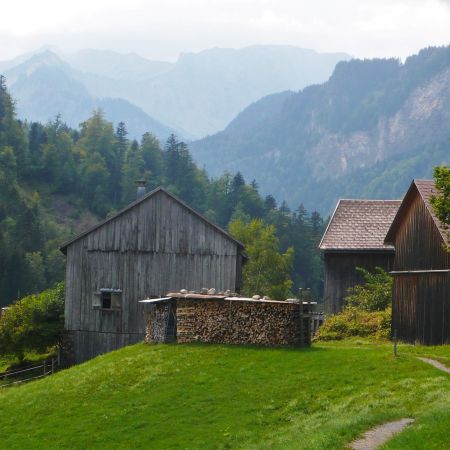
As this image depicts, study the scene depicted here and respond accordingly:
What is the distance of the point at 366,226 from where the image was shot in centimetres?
5359

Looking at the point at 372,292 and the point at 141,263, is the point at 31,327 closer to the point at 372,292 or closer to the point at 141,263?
the point at 141,263

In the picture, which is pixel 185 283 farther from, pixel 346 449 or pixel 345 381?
pixel 346 449

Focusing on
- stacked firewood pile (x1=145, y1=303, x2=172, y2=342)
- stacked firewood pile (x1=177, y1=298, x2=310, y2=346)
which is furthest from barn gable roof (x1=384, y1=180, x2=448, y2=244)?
stacked firewood pile (x1=145, y1=303, x2=172, y2=342)

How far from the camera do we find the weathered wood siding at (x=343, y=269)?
52.5m

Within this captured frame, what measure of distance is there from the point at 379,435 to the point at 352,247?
103 feet

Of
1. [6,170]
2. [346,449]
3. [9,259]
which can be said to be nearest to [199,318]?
[346,449]

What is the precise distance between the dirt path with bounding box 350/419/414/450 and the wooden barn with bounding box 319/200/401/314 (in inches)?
1171

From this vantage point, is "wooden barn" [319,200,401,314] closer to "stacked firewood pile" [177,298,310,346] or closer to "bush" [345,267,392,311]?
"bush" [345,267,392,311]

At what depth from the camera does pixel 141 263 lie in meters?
50.7

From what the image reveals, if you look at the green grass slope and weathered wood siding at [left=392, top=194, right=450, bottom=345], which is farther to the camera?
weathered wood siding at [left=392, top=194, right=450, bottom=345]

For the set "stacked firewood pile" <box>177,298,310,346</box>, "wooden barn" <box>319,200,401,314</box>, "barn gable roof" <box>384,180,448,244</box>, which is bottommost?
"stacked firewood pile" <box>177,298,310,346</box>

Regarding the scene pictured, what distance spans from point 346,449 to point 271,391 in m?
8.78

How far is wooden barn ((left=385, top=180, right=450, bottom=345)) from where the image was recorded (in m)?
36.7

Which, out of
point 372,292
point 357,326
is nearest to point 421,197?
point 357,326
